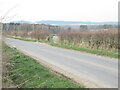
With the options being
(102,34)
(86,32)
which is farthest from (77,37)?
(102,34)

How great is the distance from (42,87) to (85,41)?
15.6 metres

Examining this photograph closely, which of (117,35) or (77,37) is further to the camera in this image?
(77,37)

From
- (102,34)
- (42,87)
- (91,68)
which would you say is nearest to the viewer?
(42,87)

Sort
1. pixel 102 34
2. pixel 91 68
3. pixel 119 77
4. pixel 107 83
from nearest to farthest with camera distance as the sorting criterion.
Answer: pixel 107 83, pixel 119 77, pixel 91 68, pixel 102 34

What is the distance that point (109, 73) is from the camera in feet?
32.5

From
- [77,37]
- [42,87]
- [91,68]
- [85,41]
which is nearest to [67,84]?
[42,87]

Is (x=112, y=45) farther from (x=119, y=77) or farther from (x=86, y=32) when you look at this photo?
(x=119, y=77)

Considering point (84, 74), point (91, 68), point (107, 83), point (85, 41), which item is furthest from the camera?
point (85, 41)

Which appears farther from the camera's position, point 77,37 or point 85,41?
point 77,37

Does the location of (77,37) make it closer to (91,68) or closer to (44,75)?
(91,68)

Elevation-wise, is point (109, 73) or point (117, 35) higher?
point (117, 35)

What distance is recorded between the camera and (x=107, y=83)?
826 centimetres

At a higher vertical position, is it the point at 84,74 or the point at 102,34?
the point at 102,34

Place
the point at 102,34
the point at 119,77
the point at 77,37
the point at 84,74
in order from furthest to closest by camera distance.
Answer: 1. the point at 77,37
2. the point at 102,34
3. the point at 84,74
4. the point at 119,77
